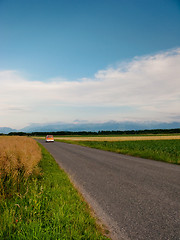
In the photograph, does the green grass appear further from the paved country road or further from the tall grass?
the tall grass

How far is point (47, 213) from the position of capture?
12.9 feet

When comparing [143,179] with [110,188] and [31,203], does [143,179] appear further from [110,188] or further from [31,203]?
[31,203]

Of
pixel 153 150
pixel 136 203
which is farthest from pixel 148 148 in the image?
pixel 136 203

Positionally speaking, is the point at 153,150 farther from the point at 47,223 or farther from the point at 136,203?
the point at 47,223

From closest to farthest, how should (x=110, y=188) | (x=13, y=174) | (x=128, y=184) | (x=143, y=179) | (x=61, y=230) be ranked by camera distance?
(x=61, y=230), (x=13, y=174), (x=110, y=188), (x=128, y=184), (x=143, y=179)

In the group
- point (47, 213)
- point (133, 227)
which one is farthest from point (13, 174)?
point (133, 227)

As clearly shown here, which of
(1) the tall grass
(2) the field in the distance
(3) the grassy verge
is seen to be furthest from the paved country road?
(2) the field in the distance

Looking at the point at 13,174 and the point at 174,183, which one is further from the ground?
the point at 13,174

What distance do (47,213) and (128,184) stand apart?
13.8 ft

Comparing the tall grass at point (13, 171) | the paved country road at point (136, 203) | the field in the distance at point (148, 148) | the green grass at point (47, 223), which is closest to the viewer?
the green grass at point (47, 223)

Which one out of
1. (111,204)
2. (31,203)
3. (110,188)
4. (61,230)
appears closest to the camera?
(61,230)

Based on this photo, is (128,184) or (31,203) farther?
(128,184)

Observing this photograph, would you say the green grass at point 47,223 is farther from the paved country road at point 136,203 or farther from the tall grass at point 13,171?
the tall grass at point 13,171

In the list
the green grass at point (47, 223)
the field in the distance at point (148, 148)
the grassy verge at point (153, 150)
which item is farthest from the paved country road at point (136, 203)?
the field in the distance at point (148, 148)
